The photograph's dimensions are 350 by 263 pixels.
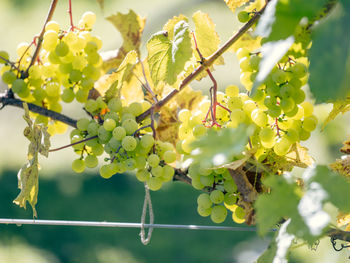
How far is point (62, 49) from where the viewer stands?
0.54 m

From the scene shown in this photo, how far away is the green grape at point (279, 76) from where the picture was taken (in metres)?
0.37

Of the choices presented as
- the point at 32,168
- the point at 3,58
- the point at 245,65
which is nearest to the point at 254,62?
the point at 245,65

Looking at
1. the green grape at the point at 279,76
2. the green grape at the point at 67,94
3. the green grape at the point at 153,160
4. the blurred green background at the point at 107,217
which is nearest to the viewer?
the green grape at the point at 279,76

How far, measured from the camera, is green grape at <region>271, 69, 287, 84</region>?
0.37m

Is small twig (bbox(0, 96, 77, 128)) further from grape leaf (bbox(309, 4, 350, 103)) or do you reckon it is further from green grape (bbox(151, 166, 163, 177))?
grape leaf (bbox(309, 4, 350, 103))

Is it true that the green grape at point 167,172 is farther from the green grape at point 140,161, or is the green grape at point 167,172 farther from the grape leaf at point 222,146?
the grape leaf at point 222,146

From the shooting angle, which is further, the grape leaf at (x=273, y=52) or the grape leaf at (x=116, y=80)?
the grape leaf at (x=116, y=80)

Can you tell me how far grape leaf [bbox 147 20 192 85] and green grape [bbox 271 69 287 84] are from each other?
86 millimetres

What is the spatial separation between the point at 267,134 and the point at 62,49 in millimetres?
283

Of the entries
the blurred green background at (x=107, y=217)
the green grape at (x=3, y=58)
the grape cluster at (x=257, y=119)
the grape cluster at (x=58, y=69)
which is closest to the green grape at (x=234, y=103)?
the grape cluster at (x=257, y=119)

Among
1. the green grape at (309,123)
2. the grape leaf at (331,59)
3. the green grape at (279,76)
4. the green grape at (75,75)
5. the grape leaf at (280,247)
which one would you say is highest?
the grape leaf at (331,59)

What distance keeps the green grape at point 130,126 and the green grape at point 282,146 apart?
16 cm

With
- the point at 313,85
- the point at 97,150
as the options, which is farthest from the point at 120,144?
the point at 313,85

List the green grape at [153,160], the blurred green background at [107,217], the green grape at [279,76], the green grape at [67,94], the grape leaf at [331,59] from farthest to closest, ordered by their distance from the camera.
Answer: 1. the blurred green background at [107,217]
2. the green grape at [67,94]
3. the green grape at [153,160]
4. the green grape at [279,76]
5. the grape leaf at [331,59]
